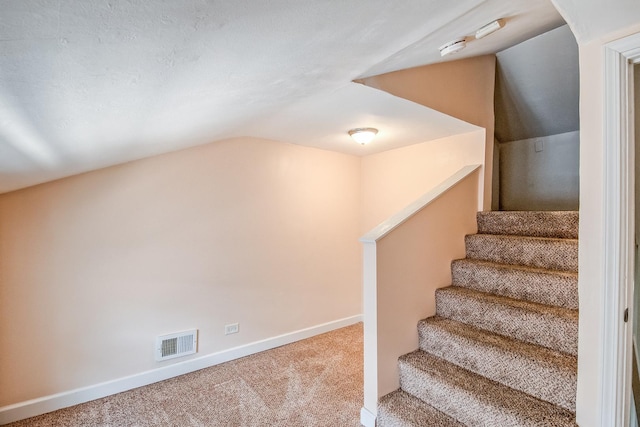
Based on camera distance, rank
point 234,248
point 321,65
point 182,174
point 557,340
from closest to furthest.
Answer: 1. point 321,65
2. point 557,340
3. point 182,174
4. point 234,248

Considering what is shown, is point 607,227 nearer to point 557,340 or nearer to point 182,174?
point 557,340

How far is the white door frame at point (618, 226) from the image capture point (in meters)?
1.15

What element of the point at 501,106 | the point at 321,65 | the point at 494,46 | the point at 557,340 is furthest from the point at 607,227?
the point at 501,106

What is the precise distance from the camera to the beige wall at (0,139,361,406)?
2.10 metres

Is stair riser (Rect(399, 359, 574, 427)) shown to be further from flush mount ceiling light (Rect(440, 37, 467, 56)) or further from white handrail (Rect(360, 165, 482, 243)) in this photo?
flush mount ceiling light (Rect(440, 37, 467, 56))

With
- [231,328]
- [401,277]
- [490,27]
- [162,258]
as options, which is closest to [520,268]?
[401,277]

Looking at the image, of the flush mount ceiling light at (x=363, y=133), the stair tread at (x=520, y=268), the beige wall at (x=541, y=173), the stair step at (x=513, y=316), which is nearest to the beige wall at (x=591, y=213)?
the stair step at (x=513, y=316)

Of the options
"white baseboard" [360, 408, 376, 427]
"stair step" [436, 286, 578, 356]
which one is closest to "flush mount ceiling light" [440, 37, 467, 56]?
"stair step" [436, 286, 578, 356]

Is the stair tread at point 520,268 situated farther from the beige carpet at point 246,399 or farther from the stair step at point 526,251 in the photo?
the beige carpet at point 246,399

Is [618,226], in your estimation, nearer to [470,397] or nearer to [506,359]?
[506,359]

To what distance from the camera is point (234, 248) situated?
2902 mm

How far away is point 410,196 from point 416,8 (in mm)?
2375

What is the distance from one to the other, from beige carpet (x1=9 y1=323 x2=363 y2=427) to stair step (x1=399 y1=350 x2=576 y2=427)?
1.64 ft

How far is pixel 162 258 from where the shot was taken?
2.54m
